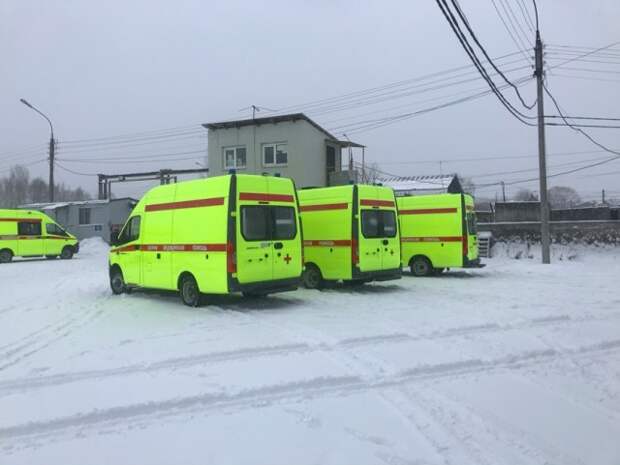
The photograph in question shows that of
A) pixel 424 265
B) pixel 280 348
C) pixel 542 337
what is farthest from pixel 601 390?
pixel 424 265

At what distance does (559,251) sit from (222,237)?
66.8 feet

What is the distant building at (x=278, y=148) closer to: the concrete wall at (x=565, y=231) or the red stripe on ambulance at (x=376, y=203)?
the concrete wall at (x=565, y=231)

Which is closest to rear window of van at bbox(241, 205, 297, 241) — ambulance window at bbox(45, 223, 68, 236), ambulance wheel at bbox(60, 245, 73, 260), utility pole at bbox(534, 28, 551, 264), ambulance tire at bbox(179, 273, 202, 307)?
ambulance tire at bbox(179, 273, 202, 307)

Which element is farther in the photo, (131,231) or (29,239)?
(29,239)

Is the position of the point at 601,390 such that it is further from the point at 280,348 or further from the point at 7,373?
the point at 7,373

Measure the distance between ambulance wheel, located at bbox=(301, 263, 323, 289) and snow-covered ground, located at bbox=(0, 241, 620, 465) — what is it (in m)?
3.10

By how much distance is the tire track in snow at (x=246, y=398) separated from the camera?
4.83 meters

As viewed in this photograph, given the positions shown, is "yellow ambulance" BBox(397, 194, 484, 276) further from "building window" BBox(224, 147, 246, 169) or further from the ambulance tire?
"building window" BBox(224, 147, 246, 169)

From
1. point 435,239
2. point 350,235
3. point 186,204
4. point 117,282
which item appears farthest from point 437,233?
point 117,282

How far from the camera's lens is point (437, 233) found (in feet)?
60.0

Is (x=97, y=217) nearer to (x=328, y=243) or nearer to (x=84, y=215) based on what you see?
(x=84, y=215)

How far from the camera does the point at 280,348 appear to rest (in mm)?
7617

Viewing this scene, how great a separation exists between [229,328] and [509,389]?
479cm

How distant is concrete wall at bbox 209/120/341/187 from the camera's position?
29.9 metres
